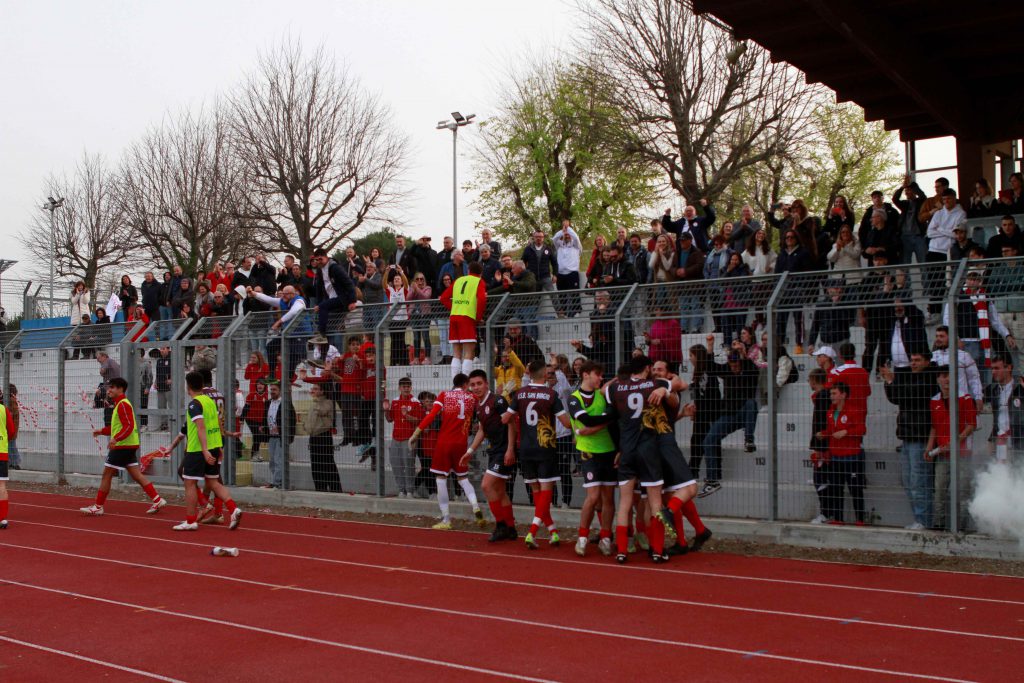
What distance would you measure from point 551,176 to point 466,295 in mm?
28480

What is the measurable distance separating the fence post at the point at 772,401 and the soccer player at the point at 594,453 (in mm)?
1768

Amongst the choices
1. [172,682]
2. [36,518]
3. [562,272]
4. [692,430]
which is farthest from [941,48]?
[36,518]

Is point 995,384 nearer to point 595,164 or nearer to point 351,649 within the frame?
point 351,649

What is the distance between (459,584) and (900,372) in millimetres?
5043

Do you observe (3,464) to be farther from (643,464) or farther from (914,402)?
(914,402)

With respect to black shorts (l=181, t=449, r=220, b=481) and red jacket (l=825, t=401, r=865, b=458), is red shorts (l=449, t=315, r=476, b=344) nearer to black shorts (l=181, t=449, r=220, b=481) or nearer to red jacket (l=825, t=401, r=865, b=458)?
black shorts (l=181, t=449, r=220, b=481)

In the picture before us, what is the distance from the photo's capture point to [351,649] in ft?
25.0

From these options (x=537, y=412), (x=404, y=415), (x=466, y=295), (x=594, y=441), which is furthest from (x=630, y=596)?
(x=404, y=415)

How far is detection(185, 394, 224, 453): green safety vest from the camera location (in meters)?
13.7


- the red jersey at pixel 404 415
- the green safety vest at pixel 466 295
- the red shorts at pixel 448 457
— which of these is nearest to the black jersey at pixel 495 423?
the red shorts at pixel 448 457

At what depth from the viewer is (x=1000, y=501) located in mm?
10086

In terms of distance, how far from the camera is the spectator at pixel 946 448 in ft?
34.3

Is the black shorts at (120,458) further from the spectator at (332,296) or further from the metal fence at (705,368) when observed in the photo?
the spectator at (332,296)

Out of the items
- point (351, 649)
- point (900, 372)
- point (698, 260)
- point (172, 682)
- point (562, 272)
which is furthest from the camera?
point (562, 272)
